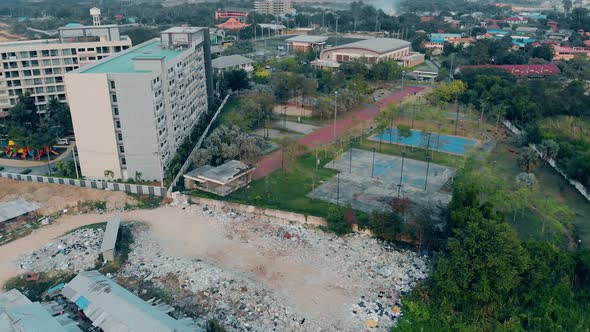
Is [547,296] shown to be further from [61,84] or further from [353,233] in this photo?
[61,84]

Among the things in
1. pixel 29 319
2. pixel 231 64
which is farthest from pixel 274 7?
pixel 29 319

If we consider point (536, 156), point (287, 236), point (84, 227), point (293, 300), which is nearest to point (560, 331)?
point (293, 300)

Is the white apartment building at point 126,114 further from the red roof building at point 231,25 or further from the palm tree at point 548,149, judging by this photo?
the red roof building at point 231,25

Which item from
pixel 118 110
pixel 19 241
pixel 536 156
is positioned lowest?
pixel 19 241

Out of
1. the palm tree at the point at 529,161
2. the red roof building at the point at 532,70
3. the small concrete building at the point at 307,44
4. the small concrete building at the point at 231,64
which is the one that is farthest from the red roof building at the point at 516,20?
the palm tree at the point at 529,161

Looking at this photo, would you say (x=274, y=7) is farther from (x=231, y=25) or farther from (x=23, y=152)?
(x=23, y=152)
